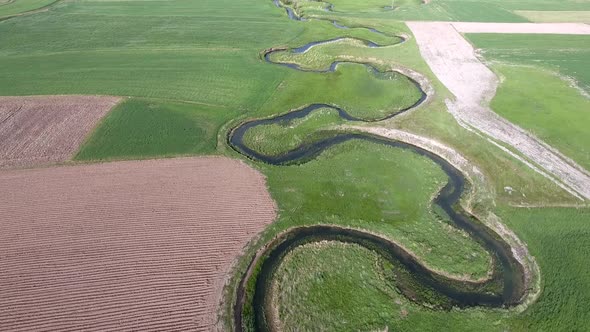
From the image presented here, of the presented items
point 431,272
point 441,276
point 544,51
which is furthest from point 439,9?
point 441,276

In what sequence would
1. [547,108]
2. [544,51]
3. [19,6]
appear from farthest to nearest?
[19,6] → [544,51] → [547,108]

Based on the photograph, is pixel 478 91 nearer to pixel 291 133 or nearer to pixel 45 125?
pixel 291 133

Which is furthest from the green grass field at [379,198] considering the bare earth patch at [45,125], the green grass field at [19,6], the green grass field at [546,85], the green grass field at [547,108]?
the green grass field at [19,6]

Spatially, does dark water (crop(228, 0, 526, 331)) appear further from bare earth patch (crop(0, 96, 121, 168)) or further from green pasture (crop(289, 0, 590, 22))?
green pasture (crop(289, 0, 590, 22))

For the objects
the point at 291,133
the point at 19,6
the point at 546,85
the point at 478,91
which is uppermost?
the point at 19,6

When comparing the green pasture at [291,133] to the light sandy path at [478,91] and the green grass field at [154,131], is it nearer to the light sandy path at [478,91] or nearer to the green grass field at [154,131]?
the green grass field at [154,131]

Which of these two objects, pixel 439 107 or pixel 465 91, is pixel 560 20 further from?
pixel 439 107
